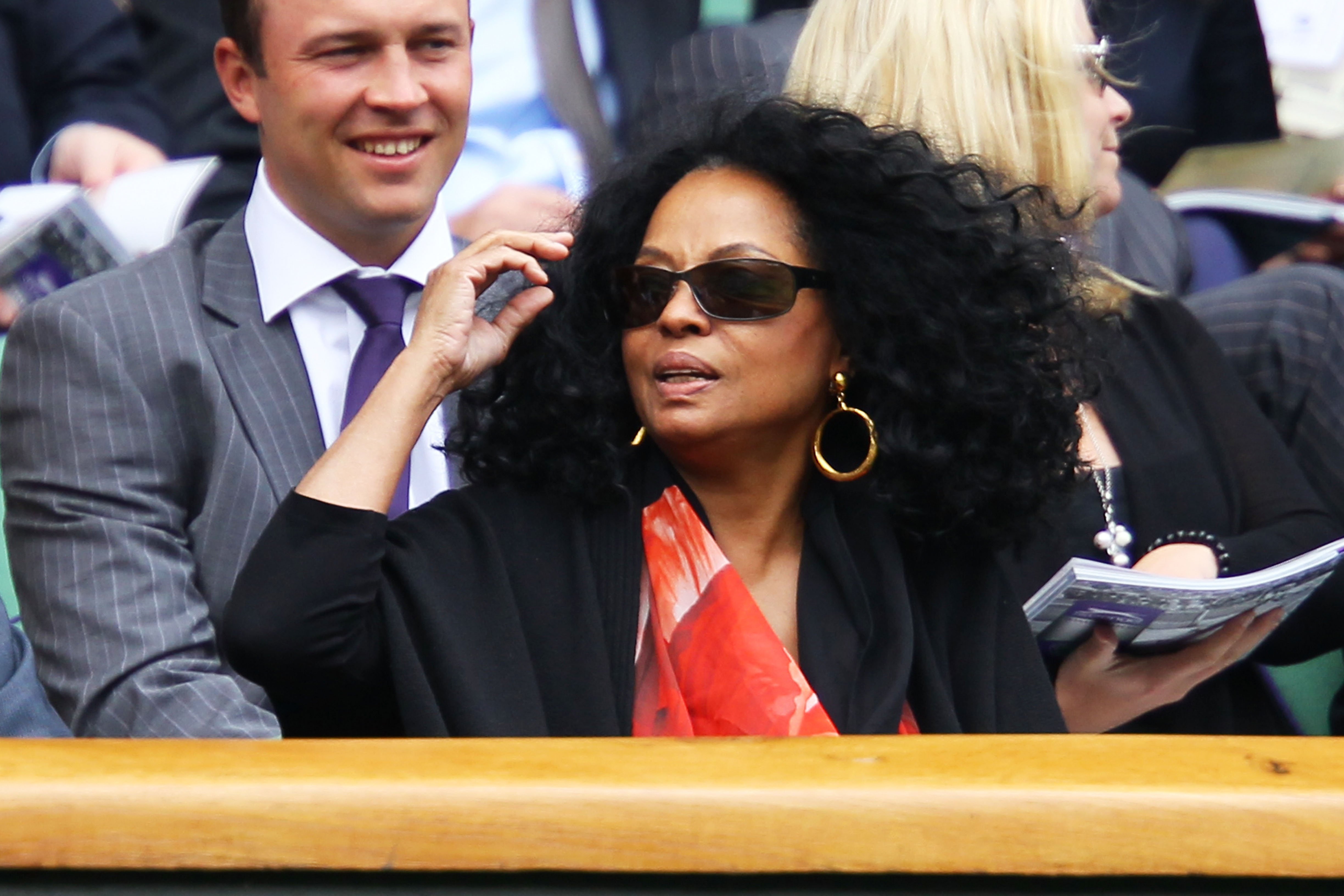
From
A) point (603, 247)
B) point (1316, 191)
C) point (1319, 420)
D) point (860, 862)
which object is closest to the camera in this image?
point (860, 862)

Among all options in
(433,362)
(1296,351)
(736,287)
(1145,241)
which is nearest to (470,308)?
(433,362)

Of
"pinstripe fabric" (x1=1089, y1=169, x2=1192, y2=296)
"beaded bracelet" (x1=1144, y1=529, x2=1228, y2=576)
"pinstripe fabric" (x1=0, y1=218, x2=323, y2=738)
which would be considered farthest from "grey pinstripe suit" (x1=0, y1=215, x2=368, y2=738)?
"pinstripe fabric" (x1=1089, y1=169, x2=1192, y2=296)

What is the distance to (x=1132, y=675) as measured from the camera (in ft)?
7.77

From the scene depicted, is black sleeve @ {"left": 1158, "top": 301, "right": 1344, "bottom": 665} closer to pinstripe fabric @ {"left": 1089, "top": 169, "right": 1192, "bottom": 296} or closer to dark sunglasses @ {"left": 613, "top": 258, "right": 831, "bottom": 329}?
pinstripe fabric @ {"left": 1089, "top": 169, "right": 1192, "bottom": 296}

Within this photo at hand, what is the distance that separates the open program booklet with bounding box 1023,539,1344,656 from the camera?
2049mm

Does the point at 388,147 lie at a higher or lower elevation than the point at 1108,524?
higher

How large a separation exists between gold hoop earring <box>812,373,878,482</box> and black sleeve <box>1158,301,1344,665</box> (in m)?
0.67

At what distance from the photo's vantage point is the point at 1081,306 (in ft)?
7.36

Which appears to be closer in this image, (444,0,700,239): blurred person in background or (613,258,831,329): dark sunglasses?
(613,258,831,329): dark sunglasses

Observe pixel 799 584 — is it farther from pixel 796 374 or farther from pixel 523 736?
pixel 523 736

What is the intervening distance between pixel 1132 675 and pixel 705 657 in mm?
730

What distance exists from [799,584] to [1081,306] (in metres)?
0.54

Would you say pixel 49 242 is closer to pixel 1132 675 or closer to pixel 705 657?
pixel 705 657

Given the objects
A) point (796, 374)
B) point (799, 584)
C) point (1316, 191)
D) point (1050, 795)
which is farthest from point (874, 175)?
point (1316, 191)
